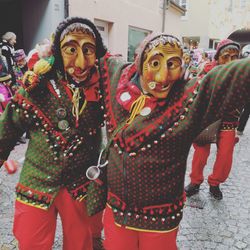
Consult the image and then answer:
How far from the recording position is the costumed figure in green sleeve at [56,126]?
1.84 m

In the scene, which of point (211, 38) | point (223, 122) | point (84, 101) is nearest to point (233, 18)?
point (211, 38)

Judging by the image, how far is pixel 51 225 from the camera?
196 cm

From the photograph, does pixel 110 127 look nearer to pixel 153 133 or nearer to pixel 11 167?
pixel 153 133

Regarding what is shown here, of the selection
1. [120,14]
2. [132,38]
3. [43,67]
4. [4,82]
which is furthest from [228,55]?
[132,38]

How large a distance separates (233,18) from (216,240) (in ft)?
74.2

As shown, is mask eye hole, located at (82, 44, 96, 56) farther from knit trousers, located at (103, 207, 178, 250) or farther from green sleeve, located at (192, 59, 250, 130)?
knit trousers, located at (103, 207, 178, 250)

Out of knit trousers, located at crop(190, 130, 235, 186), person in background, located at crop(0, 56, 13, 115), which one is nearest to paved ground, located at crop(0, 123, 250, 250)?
knit trousers, located at crop(190, 130, 235, 186)

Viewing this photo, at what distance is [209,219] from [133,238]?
5.46 ft

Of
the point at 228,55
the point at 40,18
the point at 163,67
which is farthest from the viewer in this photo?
the point at 40,18

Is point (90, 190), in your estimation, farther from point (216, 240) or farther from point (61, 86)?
point (216, 240)

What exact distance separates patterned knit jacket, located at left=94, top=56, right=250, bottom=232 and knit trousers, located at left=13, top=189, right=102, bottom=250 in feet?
1.00

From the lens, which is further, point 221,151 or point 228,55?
point 228,55

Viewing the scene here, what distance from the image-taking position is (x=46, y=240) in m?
1.92

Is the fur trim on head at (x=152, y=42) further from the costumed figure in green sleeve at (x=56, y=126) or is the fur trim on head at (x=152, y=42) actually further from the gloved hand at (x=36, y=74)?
the gloved hand at (x=36, y=74)
